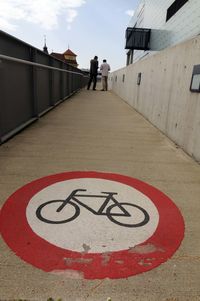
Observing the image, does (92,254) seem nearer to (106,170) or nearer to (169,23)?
(106,170)

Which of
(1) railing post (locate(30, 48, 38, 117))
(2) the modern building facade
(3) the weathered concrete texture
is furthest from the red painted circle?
(2) the modern building facade

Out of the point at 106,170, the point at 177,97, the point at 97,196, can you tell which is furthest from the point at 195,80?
the point at 97,196

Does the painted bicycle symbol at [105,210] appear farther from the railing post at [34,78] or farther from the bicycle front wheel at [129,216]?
the railing post at [34,78]

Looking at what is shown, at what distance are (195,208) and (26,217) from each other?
140 centimetres

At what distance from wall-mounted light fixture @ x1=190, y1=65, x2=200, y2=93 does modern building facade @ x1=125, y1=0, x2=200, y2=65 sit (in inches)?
304

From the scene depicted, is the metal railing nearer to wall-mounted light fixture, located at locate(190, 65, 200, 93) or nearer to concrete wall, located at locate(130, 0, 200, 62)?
wall-mounted light fixture, located at locate(190, 65, 200, 93)

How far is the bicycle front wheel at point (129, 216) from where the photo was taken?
1942 millimetres

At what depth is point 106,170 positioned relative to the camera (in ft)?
9.92

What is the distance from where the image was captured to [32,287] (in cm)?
133

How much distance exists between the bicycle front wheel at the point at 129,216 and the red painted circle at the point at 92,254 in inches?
5.1

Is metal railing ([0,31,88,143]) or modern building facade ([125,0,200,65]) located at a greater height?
modern building facade ([125,0,200,65])

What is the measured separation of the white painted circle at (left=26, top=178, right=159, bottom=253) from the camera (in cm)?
170

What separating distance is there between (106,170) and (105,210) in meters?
0.96

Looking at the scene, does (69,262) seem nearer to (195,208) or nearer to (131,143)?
(195,208)
